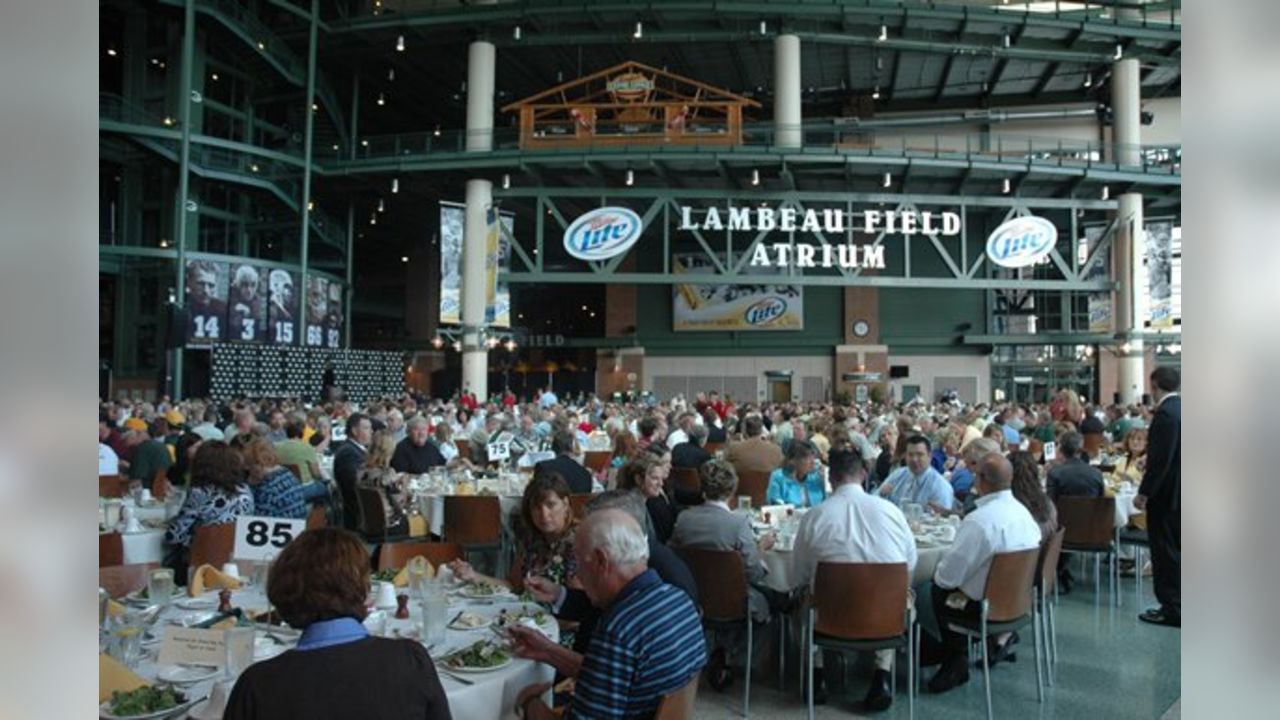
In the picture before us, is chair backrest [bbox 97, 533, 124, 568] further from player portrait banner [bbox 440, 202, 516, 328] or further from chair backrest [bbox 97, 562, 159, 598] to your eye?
player portrait banner [bbox 440, 202, 516, 328]

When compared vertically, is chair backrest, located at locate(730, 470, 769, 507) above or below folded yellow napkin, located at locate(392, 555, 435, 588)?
below

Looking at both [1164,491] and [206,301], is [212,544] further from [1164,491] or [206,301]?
[206,301]

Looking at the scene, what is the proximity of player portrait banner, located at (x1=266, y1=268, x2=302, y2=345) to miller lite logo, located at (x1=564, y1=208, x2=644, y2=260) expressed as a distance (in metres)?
8.61

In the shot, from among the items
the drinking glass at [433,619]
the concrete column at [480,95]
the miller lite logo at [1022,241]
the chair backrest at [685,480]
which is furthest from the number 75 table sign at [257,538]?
the miller lite logo at [1022,241]

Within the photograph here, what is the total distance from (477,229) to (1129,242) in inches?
729

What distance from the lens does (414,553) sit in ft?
15.8

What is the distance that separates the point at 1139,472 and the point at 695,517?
6.34 m

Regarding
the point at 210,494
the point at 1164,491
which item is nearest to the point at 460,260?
the point at 210,494

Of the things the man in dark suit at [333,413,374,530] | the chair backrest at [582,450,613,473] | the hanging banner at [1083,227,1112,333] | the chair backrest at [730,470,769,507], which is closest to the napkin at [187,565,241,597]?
the man in dark suit at [333,413,374,530]

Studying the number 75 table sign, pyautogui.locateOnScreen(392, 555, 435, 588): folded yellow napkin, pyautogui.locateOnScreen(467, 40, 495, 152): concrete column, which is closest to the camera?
pyautogui.locateOnScreen(392, 555, 435, 588): folded yellow napkin

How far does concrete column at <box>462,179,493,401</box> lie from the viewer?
23.6 metres

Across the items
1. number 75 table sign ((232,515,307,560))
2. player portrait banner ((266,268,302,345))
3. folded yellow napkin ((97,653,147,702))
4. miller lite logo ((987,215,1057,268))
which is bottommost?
folded yellow napkin ((97,653,147,702))

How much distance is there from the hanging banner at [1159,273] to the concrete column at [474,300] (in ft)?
61.7
